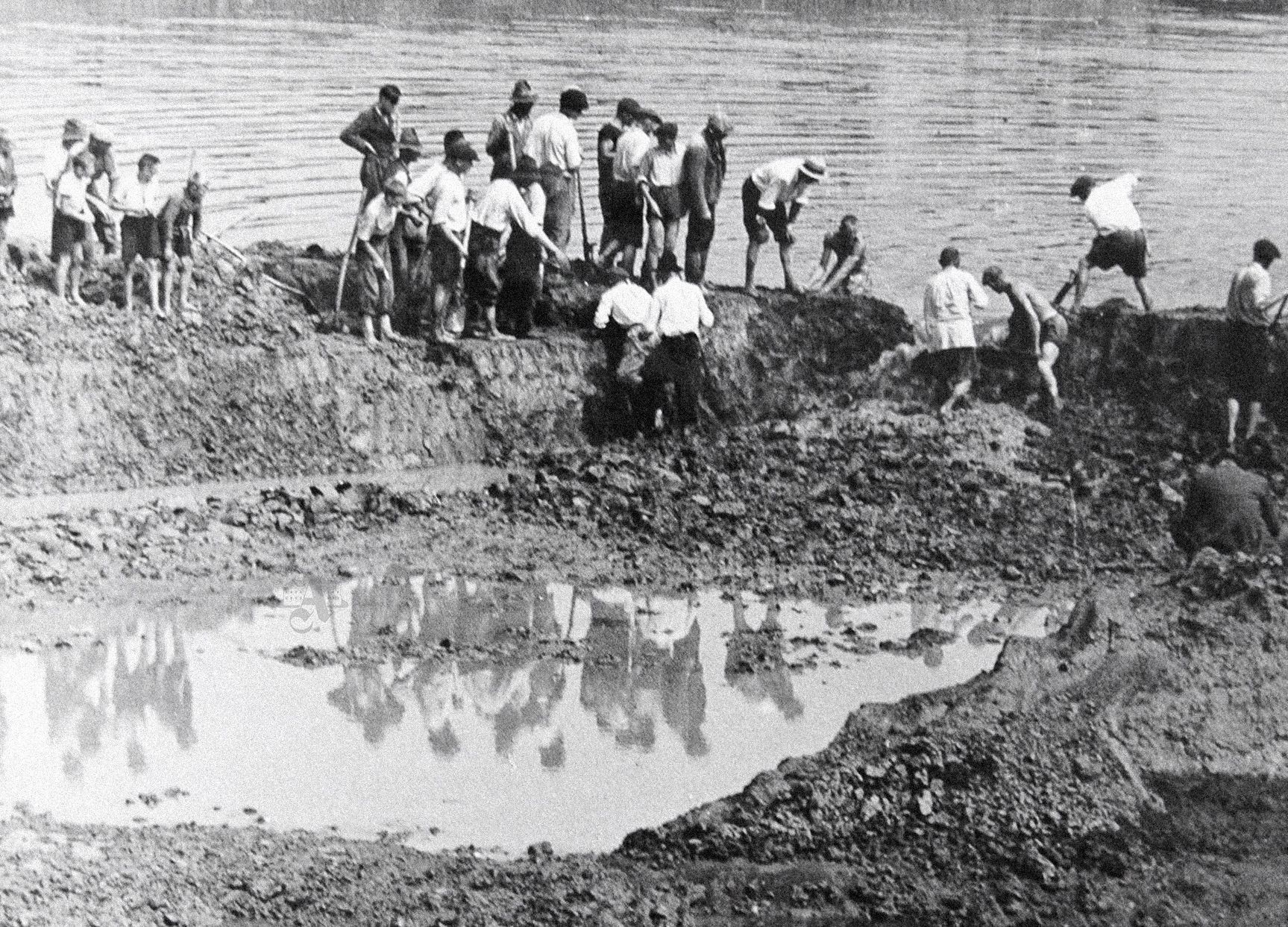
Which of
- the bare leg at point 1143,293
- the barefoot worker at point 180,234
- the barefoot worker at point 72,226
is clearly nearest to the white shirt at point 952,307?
the bare leg at point 1143,293

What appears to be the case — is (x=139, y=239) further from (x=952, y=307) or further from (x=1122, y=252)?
(x=1122, y=252)

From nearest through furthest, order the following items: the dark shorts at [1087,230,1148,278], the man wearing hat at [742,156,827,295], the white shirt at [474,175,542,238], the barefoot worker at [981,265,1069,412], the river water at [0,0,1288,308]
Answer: the white shirt at [474,175,542,238], the man wearing hat at [742,156,827,295], the barefoot worker at [981,265,1069,412], the dark shorts at [1087,230,1148,278], the river water at [0,0,1288,308]

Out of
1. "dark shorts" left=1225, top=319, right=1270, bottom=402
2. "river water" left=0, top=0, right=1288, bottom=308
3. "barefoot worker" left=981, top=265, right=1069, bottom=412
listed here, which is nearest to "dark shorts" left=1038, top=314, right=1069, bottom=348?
"barefoot worker" left=981, top=265, right=1069, bottom=412

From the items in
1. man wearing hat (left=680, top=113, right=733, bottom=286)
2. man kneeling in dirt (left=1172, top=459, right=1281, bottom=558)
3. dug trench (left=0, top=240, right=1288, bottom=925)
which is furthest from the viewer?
man wearing hat (left=680, top=113, right=733, bottom=286)

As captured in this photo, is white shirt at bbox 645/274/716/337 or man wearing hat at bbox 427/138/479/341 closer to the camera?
man wearing hat at bbox 427/138/479/341

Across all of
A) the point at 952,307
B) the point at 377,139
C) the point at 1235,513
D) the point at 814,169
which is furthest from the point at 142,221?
the point at 1235,513

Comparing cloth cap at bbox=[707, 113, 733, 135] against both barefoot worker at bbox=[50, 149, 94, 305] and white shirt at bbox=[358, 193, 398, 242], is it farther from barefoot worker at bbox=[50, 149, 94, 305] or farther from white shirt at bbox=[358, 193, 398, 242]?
barefoot worker at bbox=[50, 149, 94, 305]

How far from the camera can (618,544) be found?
13.8 m

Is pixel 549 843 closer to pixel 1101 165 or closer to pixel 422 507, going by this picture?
pixel 422 507

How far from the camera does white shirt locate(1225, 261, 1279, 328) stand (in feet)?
50.0

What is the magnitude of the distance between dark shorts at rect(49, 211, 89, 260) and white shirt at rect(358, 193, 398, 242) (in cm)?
234

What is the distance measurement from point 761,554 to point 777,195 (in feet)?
13.5

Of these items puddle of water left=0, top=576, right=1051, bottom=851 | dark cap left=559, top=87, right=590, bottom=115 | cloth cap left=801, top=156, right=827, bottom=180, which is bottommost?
puddle of water left=0, top=576, right=1051, bottom=851

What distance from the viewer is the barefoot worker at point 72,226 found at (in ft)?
48.1
